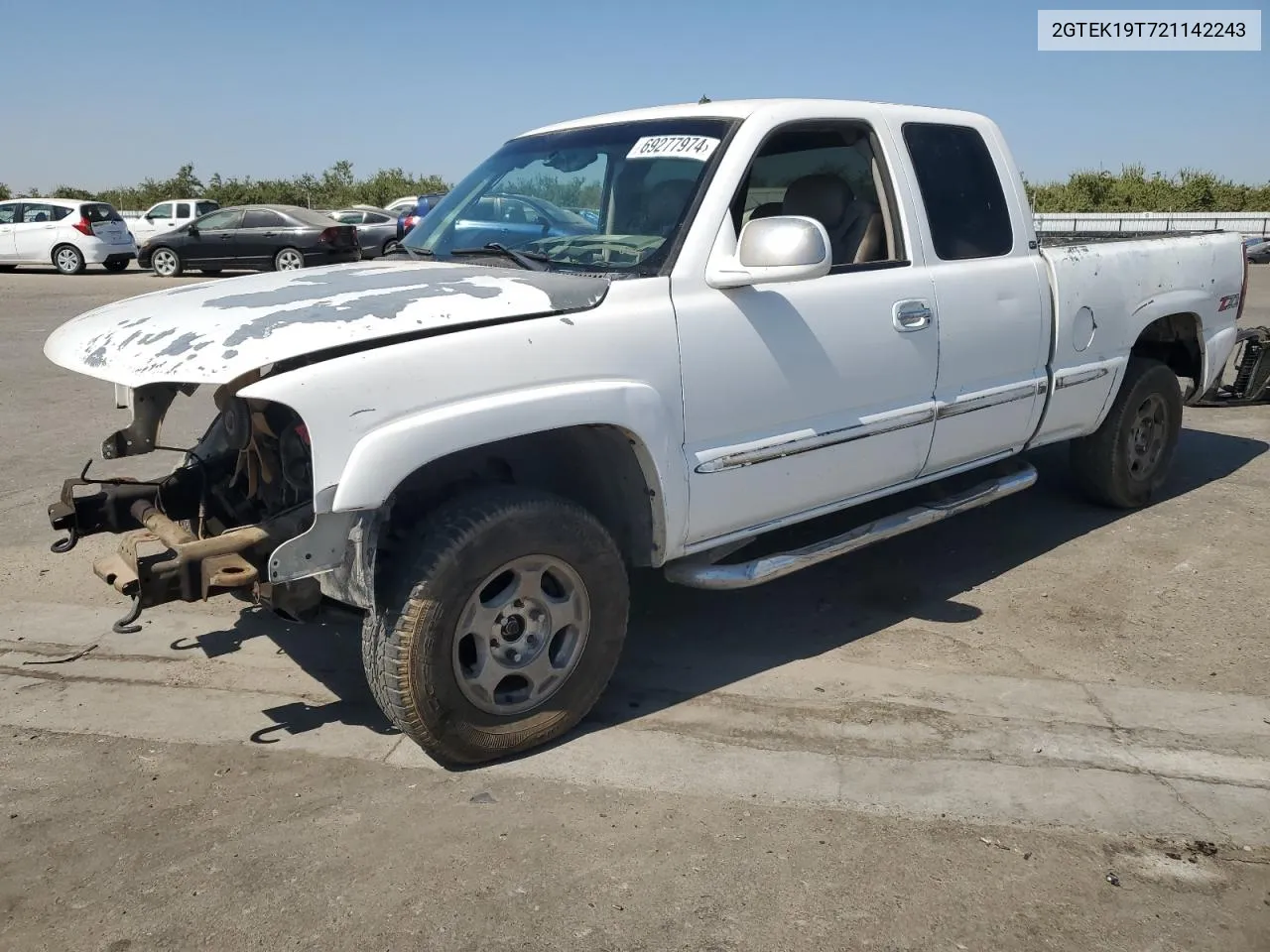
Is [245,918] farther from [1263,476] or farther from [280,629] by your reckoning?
[1263,476]

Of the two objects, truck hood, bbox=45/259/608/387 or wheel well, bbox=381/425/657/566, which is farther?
wheel well, bbox=381/425/657/566

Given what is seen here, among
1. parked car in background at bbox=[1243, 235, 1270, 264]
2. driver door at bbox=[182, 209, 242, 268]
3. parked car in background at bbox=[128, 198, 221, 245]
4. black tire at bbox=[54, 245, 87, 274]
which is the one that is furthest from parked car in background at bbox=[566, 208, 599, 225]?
parked car in background at bbox=[128, 198, 221, 245]

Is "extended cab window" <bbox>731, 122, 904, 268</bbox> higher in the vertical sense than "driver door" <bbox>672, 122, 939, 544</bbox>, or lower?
higher

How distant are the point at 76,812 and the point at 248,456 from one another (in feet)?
3.78

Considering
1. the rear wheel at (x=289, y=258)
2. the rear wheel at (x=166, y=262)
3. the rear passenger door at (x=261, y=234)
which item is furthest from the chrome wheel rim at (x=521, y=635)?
the rear wheel at (x=166, y=262)

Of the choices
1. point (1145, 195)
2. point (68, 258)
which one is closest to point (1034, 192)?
point (1145, 195)

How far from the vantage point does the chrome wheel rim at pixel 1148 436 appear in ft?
19.3

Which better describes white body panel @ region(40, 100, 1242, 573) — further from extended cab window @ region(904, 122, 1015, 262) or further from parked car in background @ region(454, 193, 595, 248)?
parked car in background @ region(454, 193, 595, 248)

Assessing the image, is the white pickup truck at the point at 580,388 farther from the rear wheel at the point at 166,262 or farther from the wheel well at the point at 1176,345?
the rear wheel at the point at 166,262

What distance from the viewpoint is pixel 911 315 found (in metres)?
4.18

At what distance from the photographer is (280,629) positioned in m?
4.48

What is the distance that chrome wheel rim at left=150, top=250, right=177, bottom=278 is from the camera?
22.0m

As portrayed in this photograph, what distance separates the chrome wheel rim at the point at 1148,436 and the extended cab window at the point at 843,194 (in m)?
2.31

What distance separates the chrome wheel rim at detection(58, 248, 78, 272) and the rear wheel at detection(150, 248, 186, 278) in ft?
6.22
